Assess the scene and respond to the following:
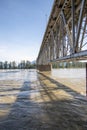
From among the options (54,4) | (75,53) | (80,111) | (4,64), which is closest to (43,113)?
Answer: (80,111)

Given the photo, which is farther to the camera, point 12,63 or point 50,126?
point 12,63

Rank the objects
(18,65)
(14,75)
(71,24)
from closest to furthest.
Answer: (71,24) → (14,75) → (18,65)

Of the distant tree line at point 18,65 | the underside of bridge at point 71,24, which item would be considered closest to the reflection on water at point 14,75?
the underside of bridge at point 71,24

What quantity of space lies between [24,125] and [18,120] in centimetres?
64

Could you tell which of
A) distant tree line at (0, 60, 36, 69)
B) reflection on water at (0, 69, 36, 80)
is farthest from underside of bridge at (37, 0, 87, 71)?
distant tree line at (0, 60, 36, 69)

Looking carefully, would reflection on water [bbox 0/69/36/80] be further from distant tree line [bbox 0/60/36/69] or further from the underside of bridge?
distant tree line [bbox 0/60/36/69]

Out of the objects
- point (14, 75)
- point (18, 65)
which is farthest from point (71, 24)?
point (18, 65)

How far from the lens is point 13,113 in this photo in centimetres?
871

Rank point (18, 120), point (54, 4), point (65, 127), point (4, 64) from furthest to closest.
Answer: point (4, 64) < point (54, 4) < point (18, 120) < point (65, 127)

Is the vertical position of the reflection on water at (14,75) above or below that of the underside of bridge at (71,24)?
below

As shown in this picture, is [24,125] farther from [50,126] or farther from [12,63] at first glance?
[12,63]

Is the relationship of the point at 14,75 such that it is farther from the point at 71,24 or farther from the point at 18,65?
the point at 18,65

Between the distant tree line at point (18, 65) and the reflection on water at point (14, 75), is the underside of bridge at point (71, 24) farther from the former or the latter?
the distant tree line at point (18, 65)

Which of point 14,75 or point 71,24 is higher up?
point 71,24
